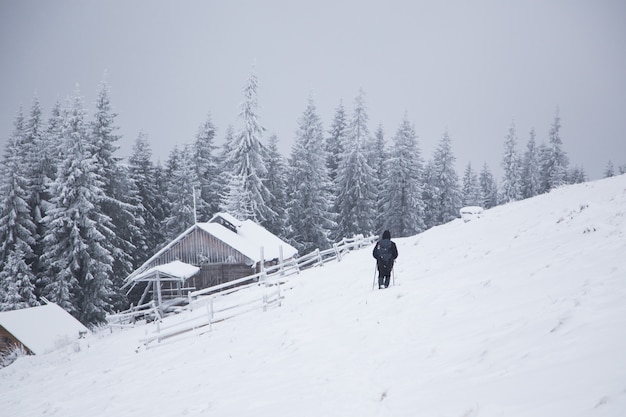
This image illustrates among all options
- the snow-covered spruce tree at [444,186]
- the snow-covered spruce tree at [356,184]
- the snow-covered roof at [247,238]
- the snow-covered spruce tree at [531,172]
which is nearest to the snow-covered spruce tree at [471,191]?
the snow-covered spruce tree at [531,172]

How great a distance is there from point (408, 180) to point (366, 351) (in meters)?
40.9

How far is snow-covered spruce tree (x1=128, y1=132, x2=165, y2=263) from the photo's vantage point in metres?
46.7

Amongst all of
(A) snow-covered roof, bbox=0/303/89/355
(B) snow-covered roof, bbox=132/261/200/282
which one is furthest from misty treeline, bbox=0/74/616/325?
(B) snow-covered roof, bbox=132/261/200/282

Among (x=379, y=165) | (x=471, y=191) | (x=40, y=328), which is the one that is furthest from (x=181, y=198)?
(x=471, y=191)

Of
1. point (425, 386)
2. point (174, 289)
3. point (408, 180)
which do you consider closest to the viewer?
point (425, 386)

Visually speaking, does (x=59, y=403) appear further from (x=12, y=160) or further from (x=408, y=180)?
(x=408, y=180)

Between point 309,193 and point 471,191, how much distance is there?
34121mm

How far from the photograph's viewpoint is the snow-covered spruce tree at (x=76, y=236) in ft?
107

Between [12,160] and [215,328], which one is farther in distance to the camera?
[12,160]

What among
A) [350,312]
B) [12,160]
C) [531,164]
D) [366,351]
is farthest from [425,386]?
[531,164]

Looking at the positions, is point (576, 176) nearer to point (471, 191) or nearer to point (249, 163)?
point (471, 191)

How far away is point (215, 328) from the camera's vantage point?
55.9ft

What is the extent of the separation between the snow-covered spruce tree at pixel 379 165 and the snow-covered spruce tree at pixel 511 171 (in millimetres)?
18928

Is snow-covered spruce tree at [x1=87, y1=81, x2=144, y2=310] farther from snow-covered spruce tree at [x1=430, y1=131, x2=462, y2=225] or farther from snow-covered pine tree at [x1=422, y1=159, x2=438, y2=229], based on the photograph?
snow-covered spruce tree at [x1=430, y1=131, x2=462, y2=225]
